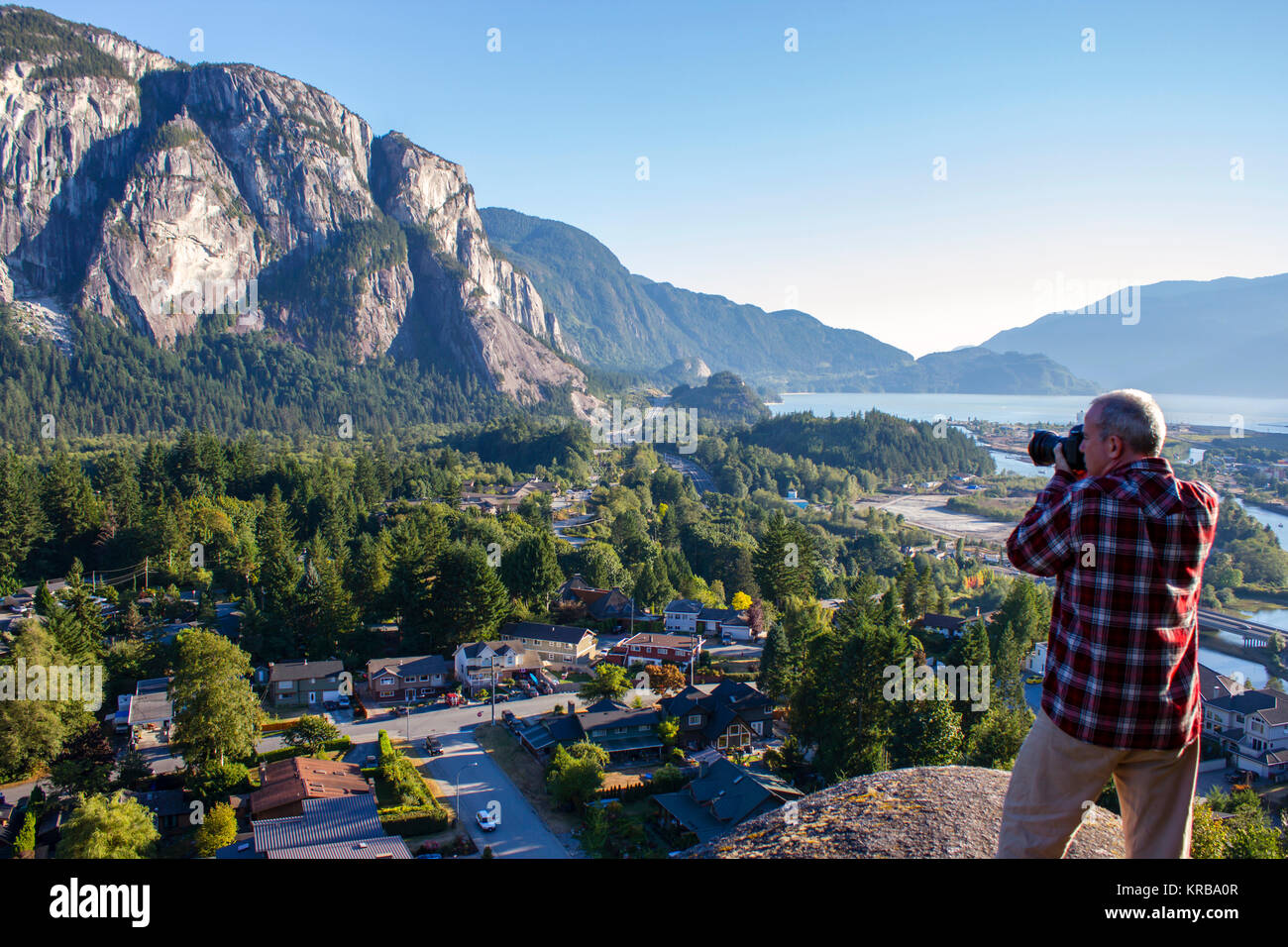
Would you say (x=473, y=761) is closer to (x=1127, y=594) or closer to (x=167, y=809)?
(x=167, y=809)

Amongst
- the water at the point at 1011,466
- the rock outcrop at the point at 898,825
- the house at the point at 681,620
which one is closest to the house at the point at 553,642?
the house at the point at 681,620

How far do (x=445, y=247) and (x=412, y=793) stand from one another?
446 ft

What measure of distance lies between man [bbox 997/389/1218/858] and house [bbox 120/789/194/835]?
17913mm

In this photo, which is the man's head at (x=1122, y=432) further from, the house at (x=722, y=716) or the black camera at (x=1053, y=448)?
the house at (x=722, y=716)

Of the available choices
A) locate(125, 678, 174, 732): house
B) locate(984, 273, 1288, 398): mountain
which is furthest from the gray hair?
locate(984, 273, 1288, 398): mountain

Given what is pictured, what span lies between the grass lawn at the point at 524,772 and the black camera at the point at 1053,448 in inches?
601

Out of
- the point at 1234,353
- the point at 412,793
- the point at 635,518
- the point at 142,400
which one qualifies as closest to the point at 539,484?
the point at 635,518

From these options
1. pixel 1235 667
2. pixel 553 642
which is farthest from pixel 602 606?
pixel 1235 667

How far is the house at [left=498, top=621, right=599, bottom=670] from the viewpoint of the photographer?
26719 millimetres

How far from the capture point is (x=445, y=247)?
5482 inches

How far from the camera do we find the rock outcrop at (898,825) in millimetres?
4852

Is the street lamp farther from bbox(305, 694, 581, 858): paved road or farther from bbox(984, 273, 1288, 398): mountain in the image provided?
bbox(984, 273, 1288, 398): mountain

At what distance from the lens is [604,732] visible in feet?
65.0
